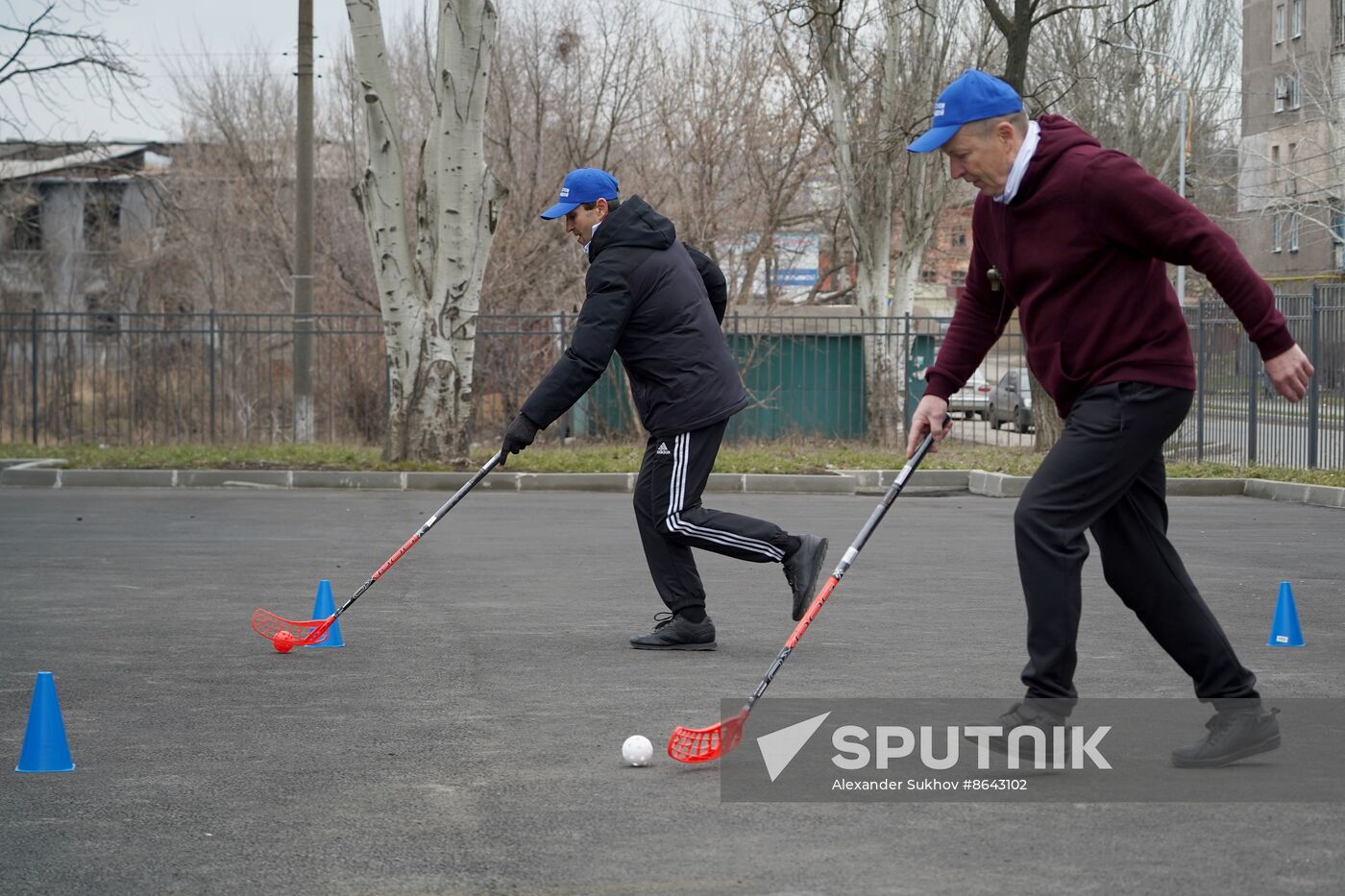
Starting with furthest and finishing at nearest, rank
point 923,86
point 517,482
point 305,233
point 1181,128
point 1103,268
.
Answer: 1. point 1181,128
2. point 923,86
3. point 305,233
4. point 517,482
5. point 1103,268

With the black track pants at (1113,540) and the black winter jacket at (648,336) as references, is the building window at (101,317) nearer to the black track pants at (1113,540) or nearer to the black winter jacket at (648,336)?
the black winter jacket at (648,336)

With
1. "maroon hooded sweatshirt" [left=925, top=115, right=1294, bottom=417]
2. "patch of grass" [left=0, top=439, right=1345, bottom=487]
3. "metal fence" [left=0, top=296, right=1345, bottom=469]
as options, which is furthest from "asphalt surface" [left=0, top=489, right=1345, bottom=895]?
"metal fence" [left=0, top=296, right=1345, bottom=469]

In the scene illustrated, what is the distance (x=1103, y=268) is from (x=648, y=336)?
279cm

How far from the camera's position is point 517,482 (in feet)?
56.6

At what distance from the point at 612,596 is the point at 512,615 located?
0.85 meters

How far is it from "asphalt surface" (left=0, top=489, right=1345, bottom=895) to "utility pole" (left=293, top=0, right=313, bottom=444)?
941 centimetres

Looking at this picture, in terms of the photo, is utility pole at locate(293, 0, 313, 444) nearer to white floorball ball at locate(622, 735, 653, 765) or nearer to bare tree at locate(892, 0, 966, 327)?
bare tree at locate(892, 0, 966, 327)

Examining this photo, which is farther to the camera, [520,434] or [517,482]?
[517,482]

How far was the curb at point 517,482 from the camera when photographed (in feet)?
56.0

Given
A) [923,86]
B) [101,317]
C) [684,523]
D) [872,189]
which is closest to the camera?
[684,523]

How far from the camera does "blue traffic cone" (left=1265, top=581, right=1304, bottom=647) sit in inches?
278

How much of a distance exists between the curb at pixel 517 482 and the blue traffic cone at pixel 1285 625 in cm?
975

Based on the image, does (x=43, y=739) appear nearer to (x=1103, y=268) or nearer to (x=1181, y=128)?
(x=1103, y=268)

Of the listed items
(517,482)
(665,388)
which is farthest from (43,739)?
(517,482)
